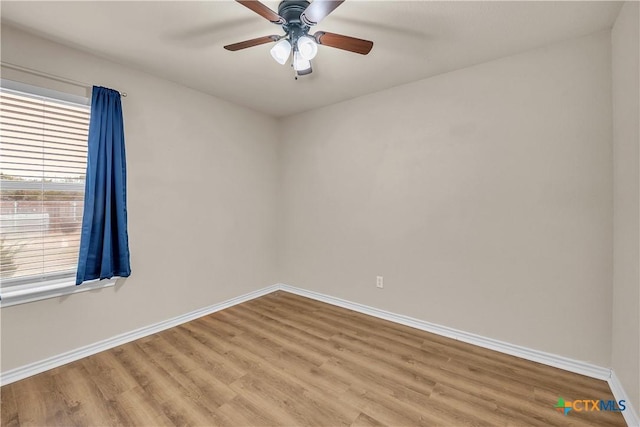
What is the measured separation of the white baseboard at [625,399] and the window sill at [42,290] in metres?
3.74

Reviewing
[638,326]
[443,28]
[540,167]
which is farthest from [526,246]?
[443,28]

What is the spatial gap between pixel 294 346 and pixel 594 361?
7.44ft

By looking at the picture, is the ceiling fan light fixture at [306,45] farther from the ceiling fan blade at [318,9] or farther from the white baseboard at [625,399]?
the white baseboard at [625,399]

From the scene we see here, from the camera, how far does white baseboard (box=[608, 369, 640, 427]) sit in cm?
150

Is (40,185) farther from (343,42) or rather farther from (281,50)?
(343,42)

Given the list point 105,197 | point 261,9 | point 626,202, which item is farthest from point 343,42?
point 105,197

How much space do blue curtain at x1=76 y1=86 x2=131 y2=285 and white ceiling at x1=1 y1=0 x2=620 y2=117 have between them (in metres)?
0.49

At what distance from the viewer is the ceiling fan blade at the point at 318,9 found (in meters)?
1.33

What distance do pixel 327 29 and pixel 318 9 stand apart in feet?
2.16

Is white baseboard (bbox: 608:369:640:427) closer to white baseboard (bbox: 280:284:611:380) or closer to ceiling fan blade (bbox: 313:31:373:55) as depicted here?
white baseboard (bbox: 280:284:611:380)

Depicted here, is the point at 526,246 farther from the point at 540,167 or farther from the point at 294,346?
the point at 294,346

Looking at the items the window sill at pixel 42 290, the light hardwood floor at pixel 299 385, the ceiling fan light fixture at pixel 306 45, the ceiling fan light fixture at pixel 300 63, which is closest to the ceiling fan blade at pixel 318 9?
the ceiling fan light fixture at pixel 306 45

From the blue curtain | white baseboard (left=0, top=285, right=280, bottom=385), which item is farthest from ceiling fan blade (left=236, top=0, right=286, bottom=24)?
white baseboard (left=0, top=285, right=280, bottom=385)

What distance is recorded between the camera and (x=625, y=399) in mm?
1637
